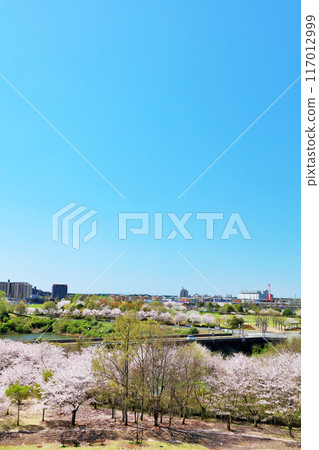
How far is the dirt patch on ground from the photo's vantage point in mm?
10852

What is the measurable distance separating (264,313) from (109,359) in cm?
5265

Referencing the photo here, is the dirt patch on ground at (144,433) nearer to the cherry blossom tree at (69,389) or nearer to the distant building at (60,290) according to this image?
the cherry blossom tree at (69,389)

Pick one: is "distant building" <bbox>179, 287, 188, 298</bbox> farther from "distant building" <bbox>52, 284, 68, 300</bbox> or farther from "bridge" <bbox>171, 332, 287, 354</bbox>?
"bridge" <bbox>171, 332, 287, 354</bbox>

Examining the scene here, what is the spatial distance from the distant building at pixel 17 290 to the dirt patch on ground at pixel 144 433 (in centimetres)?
5975

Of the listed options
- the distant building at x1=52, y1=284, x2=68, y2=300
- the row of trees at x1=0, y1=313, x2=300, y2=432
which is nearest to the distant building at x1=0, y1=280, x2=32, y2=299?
the distant building at x1=52, y1=284, x2=68, y2=300

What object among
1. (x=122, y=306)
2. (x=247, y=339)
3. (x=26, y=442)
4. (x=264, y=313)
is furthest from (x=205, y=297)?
(x=26, y=442)

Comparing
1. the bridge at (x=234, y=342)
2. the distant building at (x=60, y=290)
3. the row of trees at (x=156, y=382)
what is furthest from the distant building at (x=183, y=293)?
the row of trees at (x=156, y=382)

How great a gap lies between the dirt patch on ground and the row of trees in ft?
1.69

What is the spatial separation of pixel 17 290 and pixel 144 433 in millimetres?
64024

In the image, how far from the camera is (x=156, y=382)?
13.1 m

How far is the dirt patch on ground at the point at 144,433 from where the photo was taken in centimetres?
1085

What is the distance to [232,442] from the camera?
11547 mm
